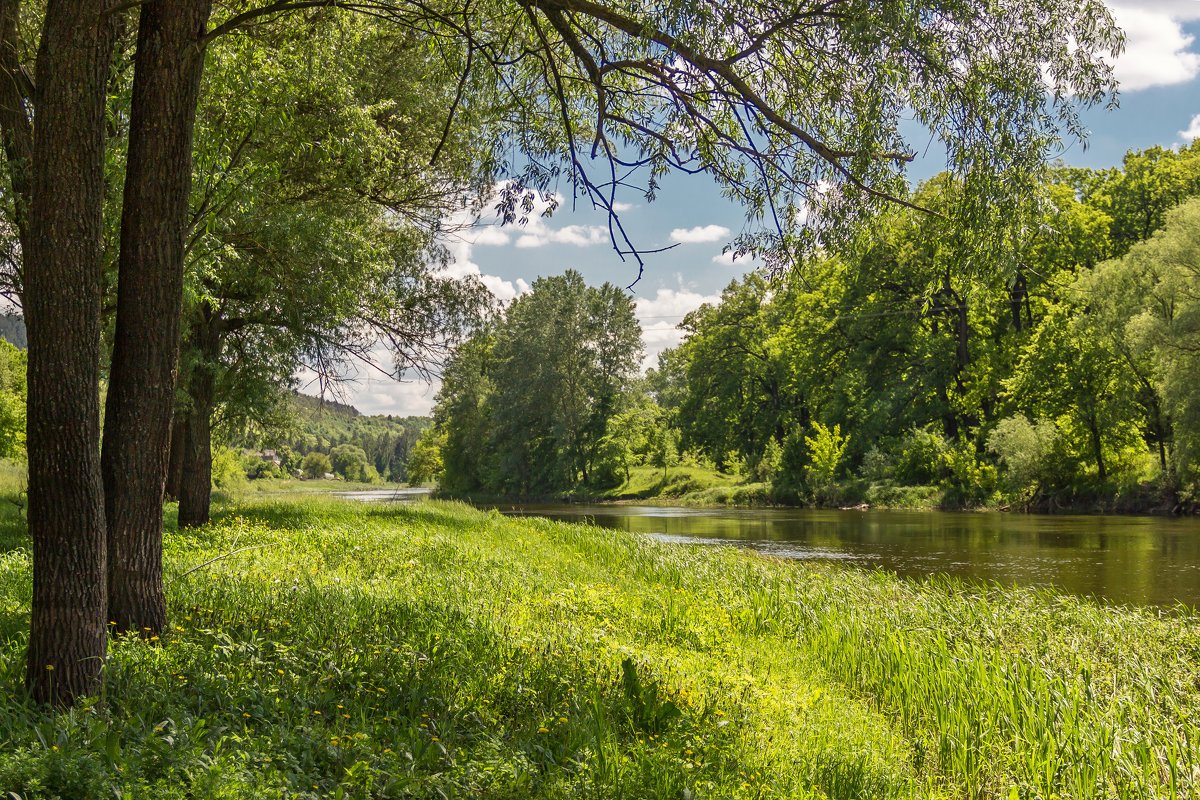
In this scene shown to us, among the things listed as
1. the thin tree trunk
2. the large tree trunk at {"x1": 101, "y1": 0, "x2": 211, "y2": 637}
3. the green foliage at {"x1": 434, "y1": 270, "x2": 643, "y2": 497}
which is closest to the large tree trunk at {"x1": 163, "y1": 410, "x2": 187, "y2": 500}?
the large tree trunk at {"x1": 101, "y1": 0, "x2": 211, "y2": 637}

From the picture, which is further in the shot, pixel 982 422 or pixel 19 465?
pixel 982 422

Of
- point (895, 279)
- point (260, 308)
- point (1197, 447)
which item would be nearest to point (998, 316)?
point (895, 279)

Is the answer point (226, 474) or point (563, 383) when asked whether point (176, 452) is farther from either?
point (563, 383)

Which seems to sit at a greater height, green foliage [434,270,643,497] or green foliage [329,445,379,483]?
green foliage [434,270,643,497]

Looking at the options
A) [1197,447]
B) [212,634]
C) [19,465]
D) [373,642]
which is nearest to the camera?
[212,634]

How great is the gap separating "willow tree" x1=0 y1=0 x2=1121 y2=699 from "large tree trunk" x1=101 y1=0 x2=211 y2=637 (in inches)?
0.8

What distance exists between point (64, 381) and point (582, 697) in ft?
11.6

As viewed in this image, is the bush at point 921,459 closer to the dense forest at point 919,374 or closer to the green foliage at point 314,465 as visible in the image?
the dense forest at point 919,374

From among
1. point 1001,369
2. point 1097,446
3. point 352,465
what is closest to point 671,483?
point 1001,369

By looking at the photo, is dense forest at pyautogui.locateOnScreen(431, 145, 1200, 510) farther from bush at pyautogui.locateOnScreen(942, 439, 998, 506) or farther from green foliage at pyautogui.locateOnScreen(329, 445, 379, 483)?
green foliage at pyautogui.locateOnScreen(329, 445, 379, 483)

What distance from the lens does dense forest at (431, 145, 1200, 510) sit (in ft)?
92.3

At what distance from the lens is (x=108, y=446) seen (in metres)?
5.39

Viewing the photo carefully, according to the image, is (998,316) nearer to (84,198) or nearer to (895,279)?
(895,279)

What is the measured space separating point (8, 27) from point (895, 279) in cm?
4572
